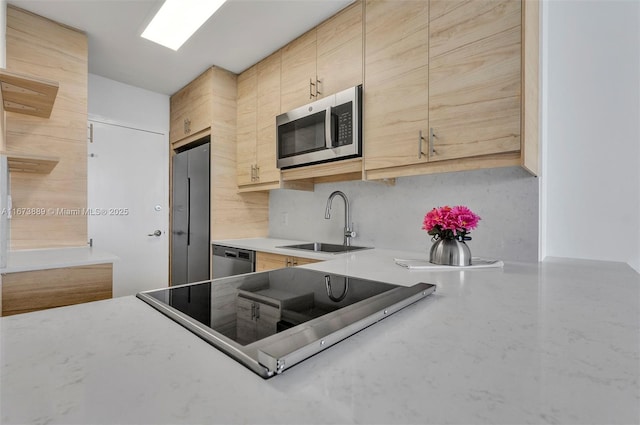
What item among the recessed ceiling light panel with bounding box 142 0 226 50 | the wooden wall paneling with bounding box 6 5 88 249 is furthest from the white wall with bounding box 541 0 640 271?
the wooden wall paneling with bounding box 6 5 88 249

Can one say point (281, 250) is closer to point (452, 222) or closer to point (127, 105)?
point (452, 222)

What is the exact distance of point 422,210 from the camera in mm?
1916

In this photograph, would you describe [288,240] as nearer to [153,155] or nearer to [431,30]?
[153,155]

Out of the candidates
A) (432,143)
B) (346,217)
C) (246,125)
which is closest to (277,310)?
(432,143)

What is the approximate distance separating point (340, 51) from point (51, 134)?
1.92 meters

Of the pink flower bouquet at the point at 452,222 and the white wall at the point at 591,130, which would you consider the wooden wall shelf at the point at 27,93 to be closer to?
the pink flower bouquet at the point at 452,222

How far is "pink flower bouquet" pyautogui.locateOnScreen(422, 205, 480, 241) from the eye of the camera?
126 centimetres

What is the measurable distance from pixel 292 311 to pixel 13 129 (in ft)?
7.40

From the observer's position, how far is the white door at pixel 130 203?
9.31 feet

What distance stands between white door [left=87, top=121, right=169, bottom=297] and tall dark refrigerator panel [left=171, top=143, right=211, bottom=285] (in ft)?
0.49

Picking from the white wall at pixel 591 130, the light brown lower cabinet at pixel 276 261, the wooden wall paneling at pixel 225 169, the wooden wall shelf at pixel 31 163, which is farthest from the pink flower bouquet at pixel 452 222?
the wooden wall paneling at pixel 225 169

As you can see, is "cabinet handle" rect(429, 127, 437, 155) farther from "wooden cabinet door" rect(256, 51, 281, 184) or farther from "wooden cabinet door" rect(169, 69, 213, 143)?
"wooden cabinet door" rect(169, 69, 213, 143)

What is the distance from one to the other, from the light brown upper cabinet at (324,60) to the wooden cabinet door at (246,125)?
40 cm

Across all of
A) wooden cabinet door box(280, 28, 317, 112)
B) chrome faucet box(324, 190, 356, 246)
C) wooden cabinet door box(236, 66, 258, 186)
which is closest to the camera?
wooden cabinet door box(280, 28, 317, 112)
